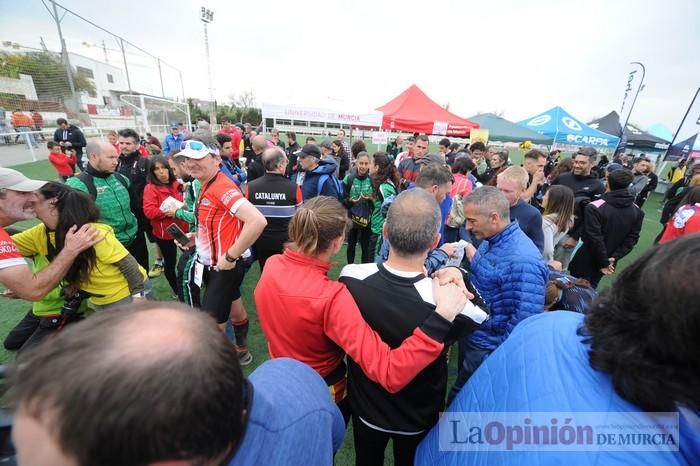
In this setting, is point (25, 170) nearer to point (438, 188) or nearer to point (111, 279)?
point (111, 279)

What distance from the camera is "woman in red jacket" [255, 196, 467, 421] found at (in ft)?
3.72

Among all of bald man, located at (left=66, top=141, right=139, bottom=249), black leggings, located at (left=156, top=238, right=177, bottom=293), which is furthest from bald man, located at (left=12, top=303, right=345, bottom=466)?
black leggings, located at (left=156, top=238, right=177, bottom=293)

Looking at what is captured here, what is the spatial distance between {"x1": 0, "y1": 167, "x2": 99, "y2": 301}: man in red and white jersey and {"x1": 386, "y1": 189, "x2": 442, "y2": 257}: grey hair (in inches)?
79.3

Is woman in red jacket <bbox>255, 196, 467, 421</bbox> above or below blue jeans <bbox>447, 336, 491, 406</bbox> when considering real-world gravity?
above

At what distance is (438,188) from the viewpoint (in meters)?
2.96

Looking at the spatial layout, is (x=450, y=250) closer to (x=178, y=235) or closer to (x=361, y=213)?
(x=361, y=213)

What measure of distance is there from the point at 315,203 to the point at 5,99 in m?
19.7

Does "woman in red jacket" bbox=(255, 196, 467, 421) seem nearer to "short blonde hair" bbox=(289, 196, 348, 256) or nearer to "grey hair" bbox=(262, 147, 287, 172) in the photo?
"short blonde hair" bbox=(289, 196, 348, 256)

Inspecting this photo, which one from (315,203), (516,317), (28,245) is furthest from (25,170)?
(516,317)

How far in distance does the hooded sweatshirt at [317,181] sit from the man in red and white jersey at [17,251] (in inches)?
114

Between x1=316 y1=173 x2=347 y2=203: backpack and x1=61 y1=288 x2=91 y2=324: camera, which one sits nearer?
x1=61 y1=288 x2=91 y2=324: camera

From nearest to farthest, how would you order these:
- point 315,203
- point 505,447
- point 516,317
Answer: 1. point 505,447
2. point 315,203
3. point 516,317

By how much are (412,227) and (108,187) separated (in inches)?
137

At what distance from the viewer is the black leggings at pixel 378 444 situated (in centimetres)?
152
